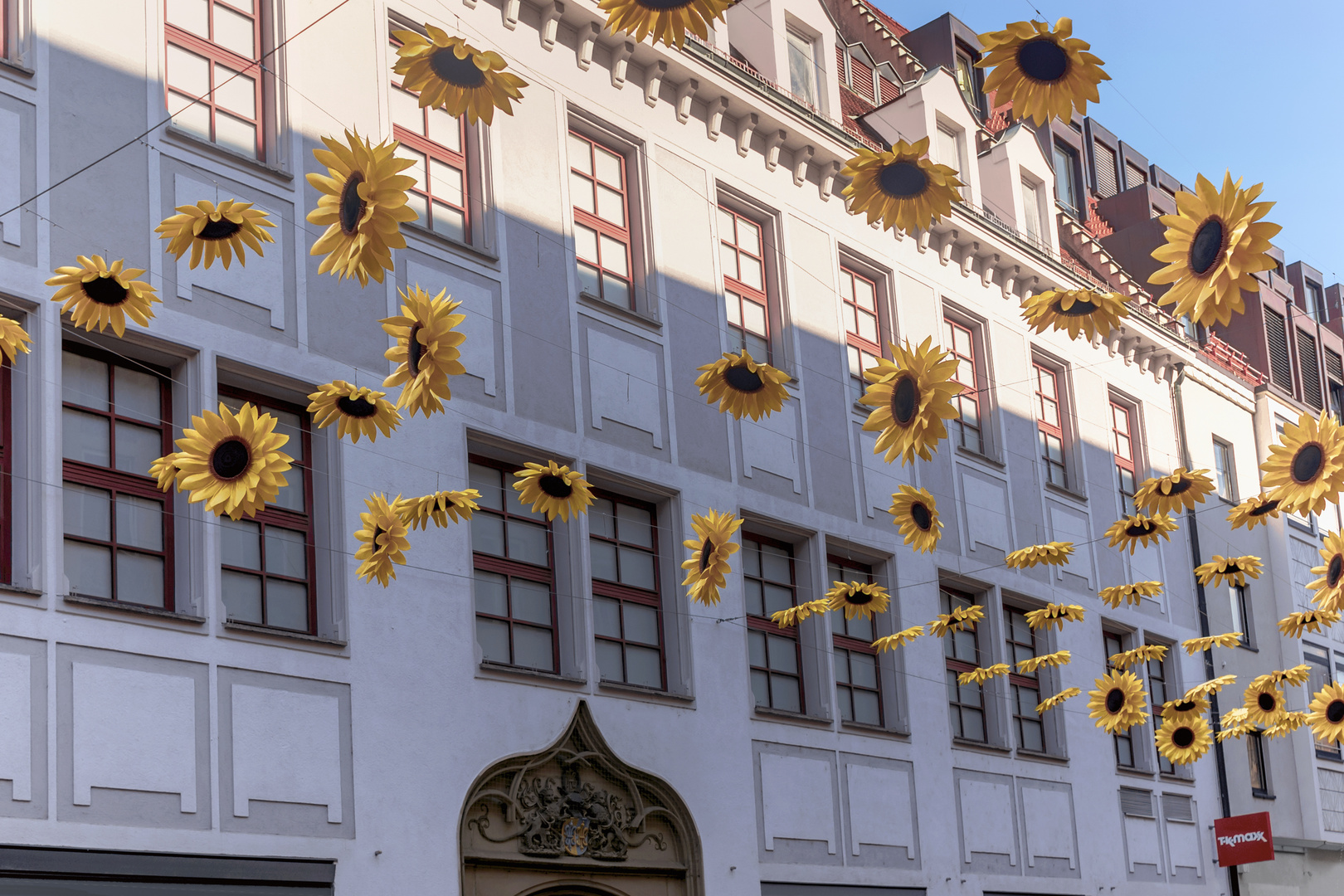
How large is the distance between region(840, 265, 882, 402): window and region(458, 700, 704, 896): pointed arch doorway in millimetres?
6617

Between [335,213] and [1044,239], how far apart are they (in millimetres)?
20828

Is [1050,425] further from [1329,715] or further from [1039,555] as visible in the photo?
[1039,555]

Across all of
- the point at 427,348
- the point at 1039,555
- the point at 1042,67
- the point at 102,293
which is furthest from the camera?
the point at 1039,555

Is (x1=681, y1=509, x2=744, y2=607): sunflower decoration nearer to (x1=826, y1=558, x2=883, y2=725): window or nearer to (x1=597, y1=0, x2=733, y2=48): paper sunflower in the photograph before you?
(x1=597, y1=0, x2=733, y2=48): paper sunflower

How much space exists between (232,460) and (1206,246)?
5.12 metres

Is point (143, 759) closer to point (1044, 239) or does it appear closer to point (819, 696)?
point (819, 696)

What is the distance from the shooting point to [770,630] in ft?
61.8

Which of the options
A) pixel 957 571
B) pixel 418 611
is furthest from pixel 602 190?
pixel 957 571

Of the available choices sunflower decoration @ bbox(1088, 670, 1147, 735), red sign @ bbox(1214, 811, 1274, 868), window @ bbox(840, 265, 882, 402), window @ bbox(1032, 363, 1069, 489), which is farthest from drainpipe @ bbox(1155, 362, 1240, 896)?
sunflower decoration @ bbox(1088, 670, 1147, 735)

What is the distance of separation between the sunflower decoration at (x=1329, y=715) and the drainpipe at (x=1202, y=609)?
26.2ft

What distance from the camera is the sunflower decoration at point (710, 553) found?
1196 cm

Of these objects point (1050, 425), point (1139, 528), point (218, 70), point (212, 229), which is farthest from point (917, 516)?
point (1050, 425)

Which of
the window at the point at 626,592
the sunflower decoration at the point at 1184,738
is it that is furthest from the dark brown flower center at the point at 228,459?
the sunflower decoration at the point at 1184,738

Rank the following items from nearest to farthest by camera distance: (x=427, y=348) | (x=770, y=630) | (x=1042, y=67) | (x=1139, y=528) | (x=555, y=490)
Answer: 1. (x=1042, y=67)
2. (x=427, y=348)
3. (x=555, y=490)
4. (x=1139, y=528)
5. (x=770, y=630)
